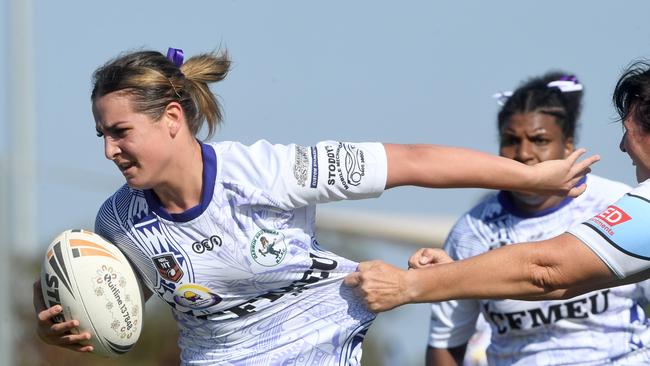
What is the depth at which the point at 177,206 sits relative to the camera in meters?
4.89

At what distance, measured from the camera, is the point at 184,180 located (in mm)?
4859

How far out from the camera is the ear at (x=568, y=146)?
6.29m

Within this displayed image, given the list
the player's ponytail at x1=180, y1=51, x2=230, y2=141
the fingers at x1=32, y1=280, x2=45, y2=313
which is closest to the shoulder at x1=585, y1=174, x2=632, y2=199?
the player's ponytail at x1=180, y1=51, x2=230, y2=141

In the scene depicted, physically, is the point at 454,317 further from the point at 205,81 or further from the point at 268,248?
the point at 205,81

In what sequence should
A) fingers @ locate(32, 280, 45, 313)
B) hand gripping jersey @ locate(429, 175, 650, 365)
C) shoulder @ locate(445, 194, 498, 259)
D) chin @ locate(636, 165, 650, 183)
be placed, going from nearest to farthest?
chin @ locate(636, 165, 650, 183) < fingers @ locate(32, 280, 45, 313) < hand gripping jersey @ locate(429, 175, 650, 365) < shoulder @ locate(445, 194, 498, 259)

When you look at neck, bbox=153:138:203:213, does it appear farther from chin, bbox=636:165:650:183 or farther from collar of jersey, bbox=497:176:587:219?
collar of jersey, bbox=497:176:587:219

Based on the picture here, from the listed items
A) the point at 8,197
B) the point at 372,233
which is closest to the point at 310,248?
the point at 8,197

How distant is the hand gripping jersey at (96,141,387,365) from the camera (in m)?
4.82

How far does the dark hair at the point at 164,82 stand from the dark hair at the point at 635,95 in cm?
161

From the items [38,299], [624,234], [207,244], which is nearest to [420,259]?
[207,244]

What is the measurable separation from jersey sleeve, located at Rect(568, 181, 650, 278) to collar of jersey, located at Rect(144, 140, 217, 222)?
1428 millimetres

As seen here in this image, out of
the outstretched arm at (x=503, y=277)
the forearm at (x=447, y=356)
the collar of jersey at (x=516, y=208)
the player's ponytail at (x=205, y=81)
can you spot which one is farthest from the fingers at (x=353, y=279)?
the forearm at (x=447, y=356)

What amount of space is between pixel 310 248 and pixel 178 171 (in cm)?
61

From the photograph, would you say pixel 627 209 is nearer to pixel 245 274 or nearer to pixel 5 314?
pixel 245 274
